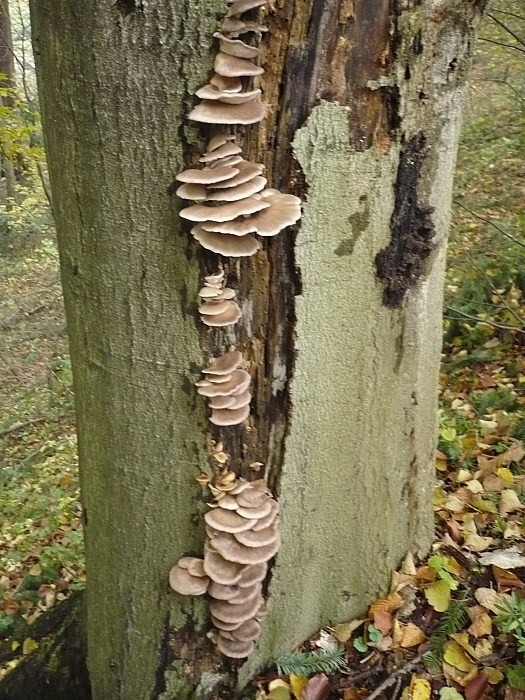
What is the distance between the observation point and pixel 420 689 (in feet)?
7.37

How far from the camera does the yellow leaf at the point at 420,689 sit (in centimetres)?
223

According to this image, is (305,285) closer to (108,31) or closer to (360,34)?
(360,34)

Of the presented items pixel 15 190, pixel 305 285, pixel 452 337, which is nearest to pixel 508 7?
pixel 452 337

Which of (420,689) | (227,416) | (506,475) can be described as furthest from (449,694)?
(506,475)

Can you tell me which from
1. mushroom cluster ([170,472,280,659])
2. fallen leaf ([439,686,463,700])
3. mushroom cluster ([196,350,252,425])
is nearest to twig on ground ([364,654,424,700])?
fallen leaf ([439,686,463,700])

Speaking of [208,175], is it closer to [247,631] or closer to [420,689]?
[247,631]

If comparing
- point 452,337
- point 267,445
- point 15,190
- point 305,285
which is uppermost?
point 305,285

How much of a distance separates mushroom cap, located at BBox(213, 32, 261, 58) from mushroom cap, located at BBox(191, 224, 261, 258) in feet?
1.33

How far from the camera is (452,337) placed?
6586mm

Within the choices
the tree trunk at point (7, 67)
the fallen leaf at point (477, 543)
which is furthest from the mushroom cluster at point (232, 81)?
the tree trunk at point (7, 67)

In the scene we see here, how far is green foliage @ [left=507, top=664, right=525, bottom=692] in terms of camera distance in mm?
2217

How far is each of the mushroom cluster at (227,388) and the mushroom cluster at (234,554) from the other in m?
0.21

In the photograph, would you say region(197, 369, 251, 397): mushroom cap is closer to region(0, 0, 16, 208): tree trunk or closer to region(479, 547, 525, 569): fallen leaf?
region(479, 547, 525, 569): fallen leaf

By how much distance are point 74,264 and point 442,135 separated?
3.74ft
